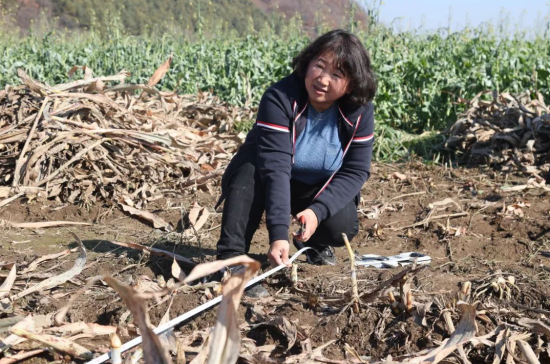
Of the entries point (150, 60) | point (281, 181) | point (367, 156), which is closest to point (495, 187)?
point (367, 156)

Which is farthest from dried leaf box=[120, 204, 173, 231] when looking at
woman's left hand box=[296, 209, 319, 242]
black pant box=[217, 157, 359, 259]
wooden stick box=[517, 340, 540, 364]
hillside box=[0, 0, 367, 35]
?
hillside box=[0, 0, 367, 35]

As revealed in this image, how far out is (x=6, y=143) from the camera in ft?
16.3

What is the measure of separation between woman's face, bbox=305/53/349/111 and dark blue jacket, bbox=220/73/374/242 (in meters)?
0.12

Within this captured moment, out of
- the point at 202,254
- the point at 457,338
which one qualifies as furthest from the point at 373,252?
the point at 457,338

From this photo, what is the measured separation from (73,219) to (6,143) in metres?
0.90

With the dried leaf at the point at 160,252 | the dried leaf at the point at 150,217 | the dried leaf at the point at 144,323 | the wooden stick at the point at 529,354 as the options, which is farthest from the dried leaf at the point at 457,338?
the dried leaf at the point at 150,217

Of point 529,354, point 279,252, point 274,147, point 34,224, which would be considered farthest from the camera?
point 34,224

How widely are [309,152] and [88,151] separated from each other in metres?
2.28

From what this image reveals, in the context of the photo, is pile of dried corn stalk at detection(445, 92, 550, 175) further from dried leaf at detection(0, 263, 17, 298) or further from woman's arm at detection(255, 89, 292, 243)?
dried leaf at detection(0, 263, 17, 298)

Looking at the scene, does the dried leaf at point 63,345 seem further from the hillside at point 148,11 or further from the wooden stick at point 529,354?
the hillside at point 148,11

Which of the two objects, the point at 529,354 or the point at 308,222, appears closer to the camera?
the point at 529,354

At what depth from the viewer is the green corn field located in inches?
310

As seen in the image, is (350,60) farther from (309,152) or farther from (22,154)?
(22,154)

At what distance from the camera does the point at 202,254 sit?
3.88 meters
